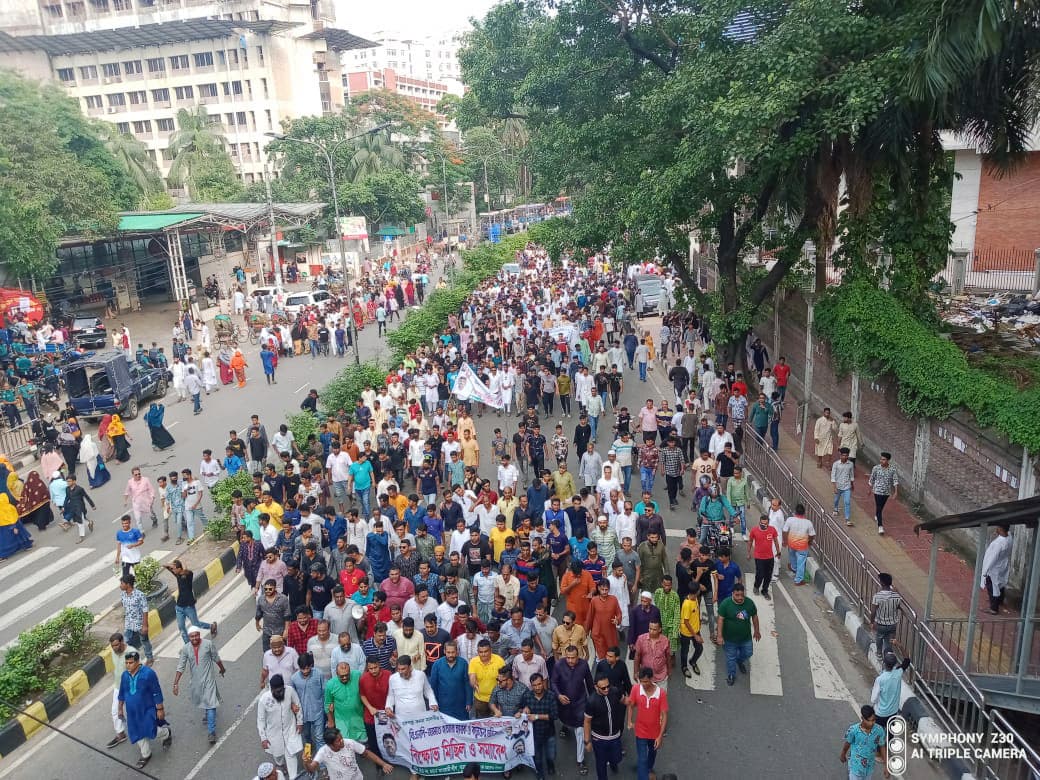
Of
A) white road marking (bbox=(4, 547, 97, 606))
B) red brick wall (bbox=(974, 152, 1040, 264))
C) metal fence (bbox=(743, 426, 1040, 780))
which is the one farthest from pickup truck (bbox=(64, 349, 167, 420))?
red brick wall (bbox=(974, 152, 1040, 264))

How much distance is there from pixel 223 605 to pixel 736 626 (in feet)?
24.5

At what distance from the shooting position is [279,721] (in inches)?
292

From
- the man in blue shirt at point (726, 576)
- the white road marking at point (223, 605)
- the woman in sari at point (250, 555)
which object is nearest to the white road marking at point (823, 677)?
the man in blue shirt at point (726, 576)

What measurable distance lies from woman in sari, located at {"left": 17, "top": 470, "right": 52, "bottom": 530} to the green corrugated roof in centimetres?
2283

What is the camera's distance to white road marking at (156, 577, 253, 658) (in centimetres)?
1074

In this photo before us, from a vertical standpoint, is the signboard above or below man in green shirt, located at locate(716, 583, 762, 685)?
above

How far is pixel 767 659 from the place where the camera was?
31.3 feet

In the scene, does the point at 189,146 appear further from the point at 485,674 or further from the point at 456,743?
the point at 456,743

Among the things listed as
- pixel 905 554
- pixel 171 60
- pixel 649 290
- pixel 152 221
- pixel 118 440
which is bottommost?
pixel 905 554

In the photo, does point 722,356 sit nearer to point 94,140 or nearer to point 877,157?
point 877,157

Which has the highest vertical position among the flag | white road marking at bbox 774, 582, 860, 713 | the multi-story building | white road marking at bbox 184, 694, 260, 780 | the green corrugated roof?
the multi-story building

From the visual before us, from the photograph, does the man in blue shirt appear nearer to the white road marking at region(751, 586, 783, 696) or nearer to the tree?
the white road marking at region(751, 586, 783, 696)

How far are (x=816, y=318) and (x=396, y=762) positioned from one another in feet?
44.8

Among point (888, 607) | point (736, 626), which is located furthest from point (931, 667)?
point (736, 626)
